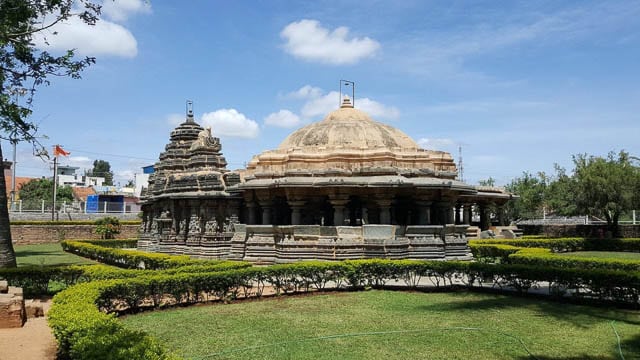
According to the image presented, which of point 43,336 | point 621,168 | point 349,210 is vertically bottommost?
point 43,336

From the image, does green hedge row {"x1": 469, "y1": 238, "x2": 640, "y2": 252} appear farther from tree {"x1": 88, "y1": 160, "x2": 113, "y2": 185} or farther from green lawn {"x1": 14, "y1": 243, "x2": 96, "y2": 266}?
tree {"x1": 88, "y1": 160, "x2": 113, "y2": 185}

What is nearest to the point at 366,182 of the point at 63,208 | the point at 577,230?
the point at 577,230

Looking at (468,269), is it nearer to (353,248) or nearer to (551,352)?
(353,248)

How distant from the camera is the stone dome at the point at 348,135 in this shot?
18125mm

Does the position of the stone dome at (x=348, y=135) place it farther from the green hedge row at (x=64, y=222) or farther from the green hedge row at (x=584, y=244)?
the green hedge row at (x=64, y=222)

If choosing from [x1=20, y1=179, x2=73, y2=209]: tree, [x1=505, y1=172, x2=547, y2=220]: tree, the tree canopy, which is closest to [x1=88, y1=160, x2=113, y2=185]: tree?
[x1=20, y1=179, x2=73, y2=209]: tree

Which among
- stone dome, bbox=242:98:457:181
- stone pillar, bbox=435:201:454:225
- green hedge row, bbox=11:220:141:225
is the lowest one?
green hedge row, bbox=11:220:141:225

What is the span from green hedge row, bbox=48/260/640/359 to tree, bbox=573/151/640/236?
788 inches

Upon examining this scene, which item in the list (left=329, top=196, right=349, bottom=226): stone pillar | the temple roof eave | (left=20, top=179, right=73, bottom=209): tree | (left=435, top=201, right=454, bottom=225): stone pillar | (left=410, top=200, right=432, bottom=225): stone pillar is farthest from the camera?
(left=20, top=179, right=73, bottom=209): tree

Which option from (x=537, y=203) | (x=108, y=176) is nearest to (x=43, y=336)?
(x=537, y=203)

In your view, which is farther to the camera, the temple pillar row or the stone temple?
the temple pillar row

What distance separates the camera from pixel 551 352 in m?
6.63

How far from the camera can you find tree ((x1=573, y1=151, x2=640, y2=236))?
29.1 m

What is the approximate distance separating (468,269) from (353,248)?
4.11 meters
